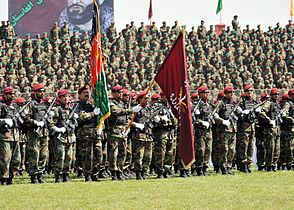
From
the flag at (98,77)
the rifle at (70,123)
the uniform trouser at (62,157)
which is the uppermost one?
the flag at (98,77)

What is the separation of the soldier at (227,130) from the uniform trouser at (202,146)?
1.06 feet

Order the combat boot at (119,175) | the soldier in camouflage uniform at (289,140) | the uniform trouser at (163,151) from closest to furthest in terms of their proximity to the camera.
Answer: the combat boot at (119,175)
the uniform trouser at (163,151)
the soldier in camouflage uniform at (289,140)

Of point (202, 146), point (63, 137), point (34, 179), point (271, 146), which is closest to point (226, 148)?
point (202, 146)

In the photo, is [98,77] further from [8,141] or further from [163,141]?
[163,141]

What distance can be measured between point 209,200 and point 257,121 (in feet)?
21.7

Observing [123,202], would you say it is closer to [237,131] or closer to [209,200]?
[209,200]

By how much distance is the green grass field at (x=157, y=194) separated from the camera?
12281mm

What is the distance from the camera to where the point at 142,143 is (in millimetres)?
17000

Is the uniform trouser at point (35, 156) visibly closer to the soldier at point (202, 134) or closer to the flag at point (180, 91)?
the flag at point (180, 91)

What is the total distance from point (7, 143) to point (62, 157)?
45.4 inches

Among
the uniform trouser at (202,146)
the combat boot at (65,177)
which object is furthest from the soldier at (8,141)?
the uniform trouser at (202,146)

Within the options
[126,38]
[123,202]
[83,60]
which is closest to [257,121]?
[123,202]

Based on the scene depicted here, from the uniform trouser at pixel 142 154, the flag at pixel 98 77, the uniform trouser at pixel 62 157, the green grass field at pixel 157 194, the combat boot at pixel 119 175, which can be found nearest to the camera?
the green grass field at pixel 157 194

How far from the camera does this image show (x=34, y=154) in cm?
1584
